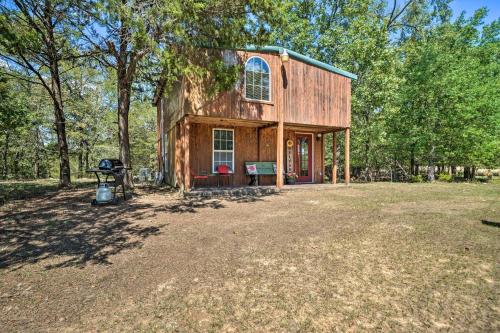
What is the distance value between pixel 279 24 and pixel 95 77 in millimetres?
20402

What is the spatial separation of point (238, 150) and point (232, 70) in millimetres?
4213

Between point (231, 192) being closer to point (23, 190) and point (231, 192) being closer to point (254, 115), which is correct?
point (254, 115)

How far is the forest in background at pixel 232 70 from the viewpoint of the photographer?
306 inches

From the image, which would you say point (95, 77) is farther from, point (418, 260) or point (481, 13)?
point (481, 13)

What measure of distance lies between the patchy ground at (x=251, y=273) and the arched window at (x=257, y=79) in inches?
227

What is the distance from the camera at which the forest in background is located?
7.77 meters

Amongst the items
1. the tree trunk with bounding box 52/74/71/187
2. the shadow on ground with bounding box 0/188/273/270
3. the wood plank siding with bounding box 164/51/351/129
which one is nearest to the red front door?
the wood plank siding with bounding box 164/51/351/129

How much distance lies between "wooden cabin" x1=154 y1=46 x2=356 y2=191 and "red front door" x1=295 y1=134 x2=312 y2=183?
0.05 meters

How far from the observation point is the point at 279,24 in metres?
8.34

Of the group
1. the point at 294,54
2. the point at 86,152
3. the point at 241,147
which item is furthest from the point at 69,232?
the point at 86,152

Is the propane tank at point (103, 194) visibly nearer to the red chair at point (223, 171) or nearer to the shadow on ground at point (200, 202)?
the shadow on ground at point (200, 202)

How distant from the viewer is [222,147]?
1178 centimetres

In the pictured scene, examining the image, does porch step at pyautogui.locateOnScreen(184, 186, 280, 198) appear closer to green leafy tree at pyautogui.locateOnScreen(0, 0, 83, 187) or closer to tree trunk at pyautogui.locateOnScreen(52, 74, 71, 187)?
green leafy tree at pyautogui.locateOnScreen(0, 0, 83, 187)

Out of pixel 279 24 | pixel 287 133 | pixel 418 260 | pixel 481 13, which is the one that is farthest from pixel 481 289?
pixel 481 13
